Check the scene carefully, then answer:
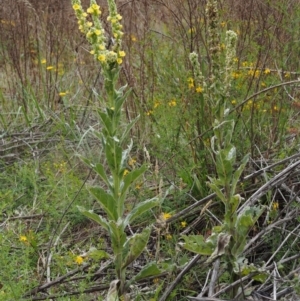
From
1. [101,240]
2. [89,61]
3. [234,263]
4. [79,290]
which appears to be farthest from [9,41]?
[234,263]

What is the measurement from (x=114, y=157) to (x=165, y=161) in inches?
42.0

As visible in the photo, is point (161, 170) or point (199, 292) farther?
point (161, 170)

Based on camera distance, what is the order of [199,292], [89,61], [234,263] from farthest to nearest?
[89,61] < [199,292] < [234,263]

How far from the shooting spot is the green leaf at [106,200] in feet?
8.70

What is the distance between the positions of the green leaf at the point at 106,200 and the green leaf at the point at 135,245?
141 mm

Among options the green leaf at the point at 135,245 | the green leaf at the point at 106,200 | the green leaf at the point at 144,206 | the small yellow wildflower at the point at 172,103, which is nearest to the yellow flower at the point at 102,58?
the green leaf at the point at 106,200

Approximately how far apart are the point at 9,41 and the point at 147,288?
3274 millimetres

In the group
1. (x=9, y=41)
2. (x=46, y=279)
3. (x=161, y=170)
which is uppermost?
(x=9, y=41)

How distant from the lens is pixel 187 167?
3594mm

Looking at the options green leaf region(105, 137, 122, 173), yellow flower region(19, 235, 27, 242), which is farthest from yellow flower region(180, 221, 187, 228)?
yellow flower region(19, 235, 27, 242)

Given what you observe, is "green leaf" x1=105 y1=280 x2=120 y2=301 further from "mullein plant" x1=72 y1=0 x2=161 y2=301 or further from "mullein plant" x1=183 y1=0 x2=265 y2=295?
"mullein plant" x1=183 y1=0 x2=265 y2=295

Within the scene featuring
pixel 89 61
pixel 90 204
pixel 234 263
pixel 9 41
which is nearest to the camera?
pixel 234 263

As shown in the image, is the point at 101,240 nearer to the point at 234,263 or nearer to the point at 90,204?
the point at 90,204

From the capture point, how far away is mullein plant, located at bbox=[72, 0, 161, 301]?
2.53m
